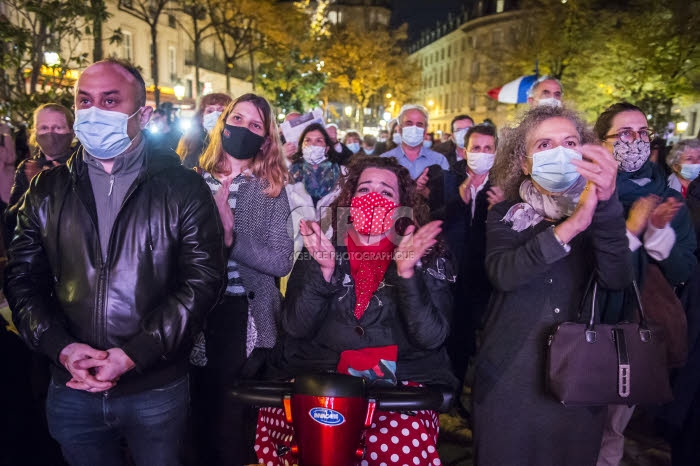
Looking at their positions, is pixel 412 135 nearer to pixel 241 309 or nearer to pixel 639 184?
pixel 639 184

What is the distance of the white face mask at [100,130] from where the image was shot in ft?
8.20

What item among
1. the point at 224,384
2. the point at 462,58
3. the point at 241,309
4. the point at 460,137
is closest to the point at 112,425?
the point at 224,384

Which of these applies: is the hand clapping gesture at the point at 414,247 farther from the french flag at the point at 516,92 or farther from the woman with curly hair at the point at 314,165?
the french flag at the point at 516,92

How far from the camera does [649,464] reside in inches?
164

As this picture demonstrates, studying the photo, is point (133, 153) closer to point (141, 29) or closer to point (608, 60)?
point (608, 60)

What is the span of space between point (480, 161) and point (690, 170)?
2.13 metres

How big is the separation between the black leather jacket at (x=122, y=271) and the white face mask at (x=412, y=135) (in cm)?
408

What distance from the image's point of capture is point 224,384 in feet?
10.9

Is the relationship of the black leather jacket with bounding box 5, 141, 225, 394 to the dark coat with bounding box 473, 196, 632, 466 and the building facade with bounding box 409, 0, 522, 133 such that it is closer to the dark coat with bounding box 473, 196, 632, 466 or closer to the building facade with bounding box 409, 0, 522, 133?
the dark coat with bounding box 473, 196, 632, 466

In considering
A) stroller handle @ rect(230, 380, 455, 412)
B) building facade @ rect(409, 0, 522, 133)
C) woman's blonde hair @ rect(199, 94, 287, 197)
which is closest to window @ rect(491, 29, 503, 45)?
building facade @ rect(409, 0, 522, 133)

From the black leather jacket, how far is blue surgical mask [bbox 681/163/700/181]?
492 centimetres

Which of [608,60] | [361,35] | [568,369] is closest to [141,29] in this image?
[361,35]

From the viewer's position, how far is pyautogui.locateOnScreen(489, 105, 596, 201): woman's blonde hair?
2850 mm

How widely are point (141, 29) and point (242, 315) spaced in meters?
35.8
